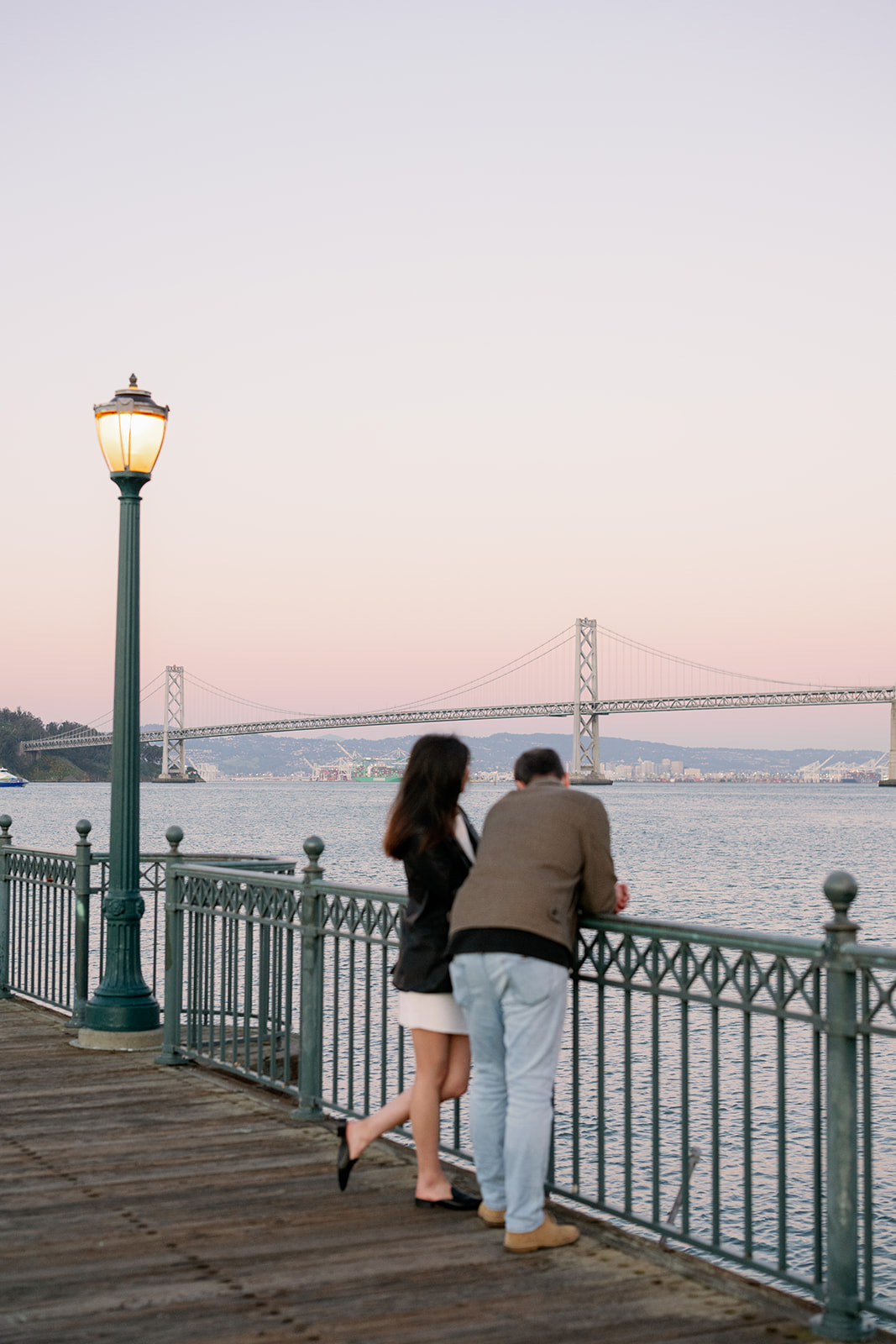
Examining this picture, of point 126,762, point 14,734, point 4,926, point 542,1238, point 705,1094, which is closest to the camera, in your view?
point 542,1238

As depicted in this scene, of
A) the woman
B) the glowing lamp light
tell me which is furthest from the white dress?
the glowing lamp light

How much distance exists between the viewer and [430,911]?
4.59 meters

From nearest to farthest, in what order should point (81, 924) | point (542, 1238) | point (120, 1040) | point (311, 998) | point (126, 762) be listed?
point (542, 1238) → point (311, 998) → point (120, 1040) → point (126, 762) → point (81, 924)

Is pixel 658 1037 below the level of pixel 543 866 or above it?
below

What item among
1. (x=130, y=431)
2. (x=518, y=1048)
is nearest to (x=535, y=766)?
(x=518, y=1048)

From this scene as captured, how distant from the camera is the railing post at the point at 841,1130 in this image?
361cm

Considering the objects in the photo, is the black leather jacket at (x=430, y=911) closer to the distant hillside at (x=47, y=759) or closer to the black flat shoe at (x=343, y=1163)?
the black flat shoe at (x=343, y=1163)

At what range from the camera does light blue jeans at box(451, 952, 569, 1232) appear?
410cm

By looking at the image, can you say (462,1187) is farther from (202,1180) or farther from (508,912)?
(508,912)

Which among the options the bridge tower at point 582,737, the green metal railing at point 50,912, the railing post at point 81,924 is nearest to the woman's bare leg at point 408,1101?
the green metal railing at point 50,912

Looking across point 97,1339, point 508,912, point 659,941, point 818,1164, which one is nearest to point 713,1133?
point 818,1164

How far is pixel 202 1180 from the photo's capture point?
16.4 ft

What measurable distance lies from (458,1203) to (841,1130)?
→ 150cm

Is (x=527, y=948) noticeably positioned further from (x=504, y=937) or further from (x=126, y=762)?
(x=126, y=762)
